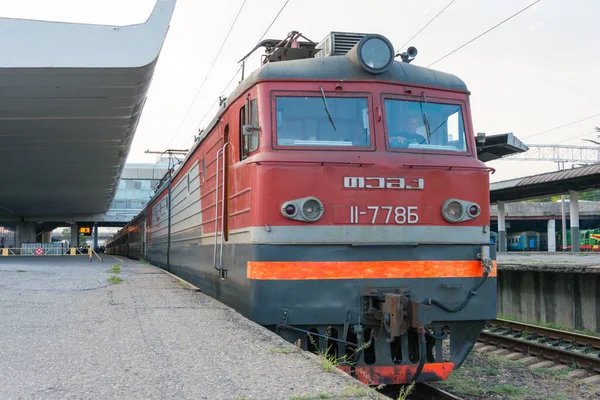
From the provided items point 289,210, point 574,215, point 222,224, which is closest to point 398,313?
point 289,210

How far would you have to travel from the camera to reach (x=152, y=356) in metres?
4.59

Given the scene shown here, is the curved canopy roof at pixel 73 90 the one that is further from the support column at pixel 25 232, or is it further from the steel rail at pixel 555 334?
the support column at pixel 25 232

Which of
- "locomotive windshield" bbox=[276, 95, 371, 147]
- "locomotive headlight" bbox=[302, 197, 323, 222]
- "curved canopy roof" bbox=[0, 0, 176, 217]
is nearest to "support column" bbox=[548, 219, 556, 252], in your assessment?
"curved canopy roof" bbox=[0, 0, 176, 217]

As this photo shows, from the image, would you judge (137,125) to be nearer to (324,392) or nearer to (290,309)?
(290,309)

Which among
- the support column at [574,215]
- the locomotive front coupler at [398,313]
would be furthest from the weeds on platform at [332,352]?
the support column at [574,215]

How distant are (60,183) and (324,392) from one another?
31.6 metres

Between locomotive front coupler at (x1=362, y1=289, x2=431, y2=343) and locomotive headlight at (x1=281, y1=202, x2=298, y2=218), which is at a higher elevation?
locomotive headlight at (x1=281, y1=202, x2=298, y2=218)

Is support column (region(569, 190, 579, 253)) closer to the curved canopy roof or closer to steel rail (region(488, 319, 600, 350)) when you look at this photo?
steel rail (region(488, 319, 600, 350))

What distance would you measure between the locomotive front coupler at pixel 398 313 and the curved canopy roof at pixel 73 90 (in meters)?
8.70

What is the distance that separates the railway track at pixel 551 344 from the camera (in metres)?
7.62

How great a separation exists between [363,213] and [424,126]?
1.19 m

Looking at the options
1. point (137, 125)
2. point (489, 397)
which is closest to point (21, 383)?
point (489, 397)

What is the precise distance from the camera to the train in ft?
17.6

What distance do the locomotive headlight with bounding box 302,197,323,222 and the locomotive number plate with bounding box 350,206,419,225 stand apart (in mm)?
316
